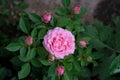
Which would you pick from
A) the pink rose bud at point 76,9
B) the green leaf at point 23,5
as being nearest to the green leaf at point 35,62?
the pink rose bud at point 76,9

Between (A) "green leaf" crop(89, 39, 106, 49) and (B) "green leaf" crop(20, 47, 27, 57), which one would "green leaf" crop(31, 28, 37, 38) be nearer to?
(B) "green leaf" crop(20, 47, 27, 57)

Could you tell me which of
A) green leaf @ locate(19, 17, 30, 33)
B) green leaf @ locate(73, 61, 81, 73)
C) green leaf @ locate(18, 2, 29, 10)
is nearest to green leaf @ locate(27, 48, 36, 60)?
green leaf @ locate(19, 17, 30, 33)

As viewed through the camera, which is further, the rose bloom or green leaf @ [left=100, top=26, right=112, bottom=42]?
green leaf @ [left=100, top=26, right=112, bottom=42]

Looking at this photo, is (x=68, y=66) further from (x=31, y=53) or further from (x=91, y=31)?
(x=91, y=31)

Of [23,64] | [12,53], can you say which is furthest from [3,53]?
[23,64]

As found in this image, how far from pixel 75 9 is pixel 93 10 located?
46.5 inches

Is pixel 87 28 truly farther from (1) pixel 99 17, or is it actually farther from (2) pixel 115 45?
(1) pixel 99 17

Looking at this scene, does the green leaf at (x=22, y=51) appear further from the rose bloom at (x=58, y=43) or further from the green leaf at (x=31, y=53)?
the rose bloom at (x=58, y=43)

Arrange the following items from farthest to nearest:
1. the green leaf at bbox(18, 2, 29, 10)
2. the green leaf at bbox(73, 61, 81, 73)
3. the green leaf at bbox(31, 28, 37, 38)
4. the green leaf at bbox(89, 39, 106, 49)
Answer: the green leaf at bbox(18, 2, 29, 10)
the green leaf at bbox(89, 39, 106, 49)
the green leaf at bbox(73, 61, 81, 73)
the green leaf at bbox(31, 28, 37, 38)

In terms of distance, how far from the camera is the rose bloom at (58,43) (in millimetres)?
1759

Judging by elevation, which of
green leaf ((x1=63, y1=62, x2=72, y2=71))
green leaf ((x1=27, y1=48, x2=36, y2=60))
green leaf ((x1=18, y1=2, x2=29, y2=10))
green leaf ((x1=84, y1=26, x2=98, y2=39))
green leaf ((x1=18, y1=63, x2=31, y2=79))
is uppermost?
green leaf ((x1=18, y1=2, x2=29, y2=10))

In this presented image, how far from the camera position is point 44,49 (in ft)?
6.07

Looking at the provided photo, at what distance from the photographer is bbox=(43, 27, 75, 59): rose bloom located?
1.76 m

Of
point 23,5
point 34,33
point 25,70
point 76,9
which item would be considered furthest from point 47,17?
point 23,5
